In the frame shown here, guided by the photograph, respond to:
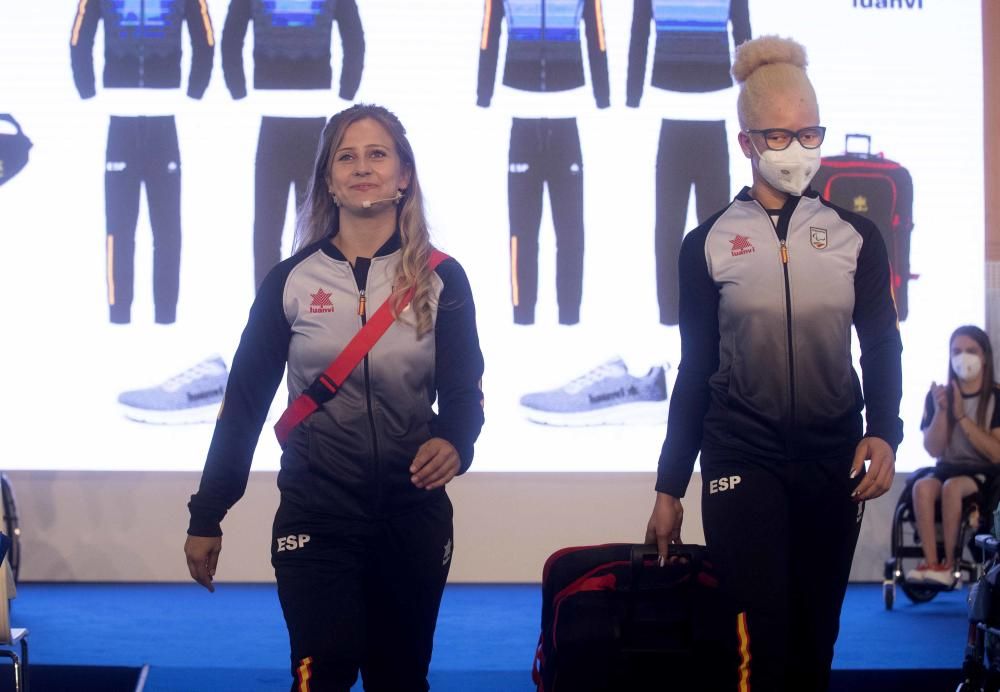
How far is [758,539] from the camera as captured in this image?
2398mm

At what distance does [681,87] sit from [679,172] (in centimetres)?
39

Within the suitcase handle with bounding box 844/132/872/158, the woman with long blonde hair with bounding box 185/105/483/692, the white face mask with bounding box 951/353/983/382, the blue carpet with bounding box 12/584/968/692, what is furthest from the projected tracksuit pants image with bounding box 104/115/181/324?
the woman with long blonde hair with bounding box 185/105/483/692

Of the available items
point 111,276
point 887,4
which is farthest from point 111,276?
point 887,4

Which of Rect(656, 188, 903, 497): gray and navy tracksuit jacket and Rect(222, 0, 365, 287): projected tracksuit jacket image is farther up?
Rect(222, 0, 365, 287): projected tracksuit jacket image

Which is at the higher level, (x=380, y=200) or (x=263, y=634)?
(x=380, y=200)

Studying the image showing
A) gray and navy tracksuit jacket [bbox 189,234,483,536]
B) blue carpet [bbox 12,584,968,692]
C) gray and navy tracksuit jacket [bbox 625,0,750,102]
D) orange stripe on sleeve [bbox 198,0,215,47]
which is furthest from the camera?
gray and navy tracksuit jacket [bbox 625,0,750,102]

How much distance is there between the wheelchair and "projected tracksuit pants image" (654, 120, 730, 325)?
1283mm

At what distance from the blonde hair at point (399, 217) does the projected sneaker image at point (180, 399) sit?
11.1ft

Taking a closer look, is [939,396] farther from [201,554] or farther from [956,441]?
[201,554]

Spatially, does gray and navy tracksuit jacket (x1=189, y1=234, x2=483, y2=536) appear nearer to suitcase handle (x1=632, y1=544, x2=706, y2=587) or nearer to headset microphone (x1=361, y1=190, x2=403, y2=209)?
headset microphone (x1=361, y1=190, x2=403, y2=209)

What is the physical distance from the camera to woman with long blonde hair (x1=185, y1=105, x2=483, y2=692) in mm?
2326

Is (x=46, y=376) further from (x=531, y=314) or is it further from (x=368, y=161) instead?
(x=368, y=161)

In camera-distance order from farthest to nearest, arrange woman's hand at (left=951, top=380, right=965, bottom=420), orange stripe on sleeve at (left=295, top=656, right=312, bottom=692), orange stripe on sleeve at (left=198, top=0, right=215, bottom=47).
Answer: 1. orange stripe on sleeve at (left=198, top=0, right=215, bottom=47)
2. woman's hand at (left=951, top=380, right=965, bottom=420)
3. orange stripe on sleeve at (left=295, top=656, right=312, bottom=692)

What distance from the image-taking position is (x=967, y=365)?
551cm
